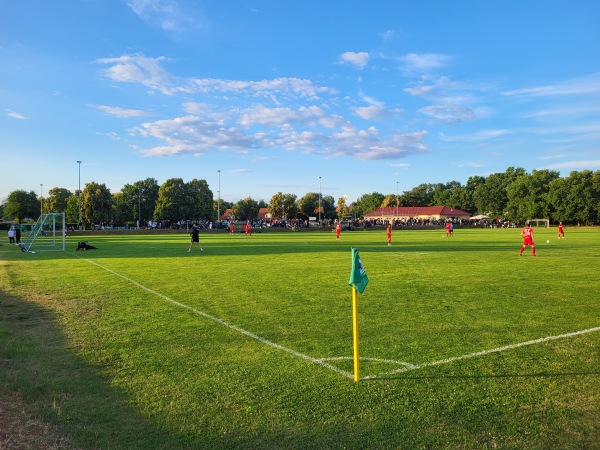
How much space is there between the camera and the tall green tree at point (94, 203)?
90750 millimetres

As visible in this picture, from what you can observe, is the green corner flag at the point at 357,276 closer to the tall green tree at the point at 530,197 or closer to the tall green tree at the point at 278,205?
the tall green tree at the point at 530,197

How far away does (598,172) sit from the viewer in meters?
Result: 102

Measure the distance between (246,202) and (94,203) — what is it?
173 feet

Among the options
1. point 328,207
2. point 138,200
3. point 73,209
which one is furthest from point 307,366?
point 328,207

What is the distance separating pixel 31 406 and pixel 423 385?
4.77m

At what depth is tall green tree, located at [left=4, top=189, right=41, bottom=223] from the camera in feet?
356

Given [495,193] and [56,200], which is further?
[495,193]

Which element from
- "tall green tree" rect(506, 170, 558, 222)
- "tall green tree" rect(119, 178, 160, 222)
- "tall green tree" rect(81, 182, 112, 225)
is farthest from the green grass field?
"tall green tree" rect(506, 170, 558, 222)

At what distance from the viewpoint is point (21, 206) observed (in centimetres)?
10981

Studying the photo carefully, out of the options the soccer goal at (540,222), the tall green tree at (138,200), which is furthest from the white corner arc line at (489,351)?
the soccer goal at (540,222)

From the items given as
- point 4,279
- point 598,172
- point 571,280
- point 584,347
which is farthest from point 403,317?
point 598,172

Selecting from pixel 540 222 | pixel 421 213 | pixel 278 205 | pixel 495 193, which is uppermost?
pixel 495 193

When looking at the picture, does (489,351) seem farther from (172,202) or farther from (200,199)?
(200,199)

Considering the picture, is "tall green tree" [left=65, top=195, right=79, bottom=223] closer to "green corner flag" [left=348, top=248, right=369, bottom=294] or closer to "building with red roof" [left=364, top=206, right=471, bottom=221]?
"building with red roof" [left=364, top=206, right=471, bottom=221]
